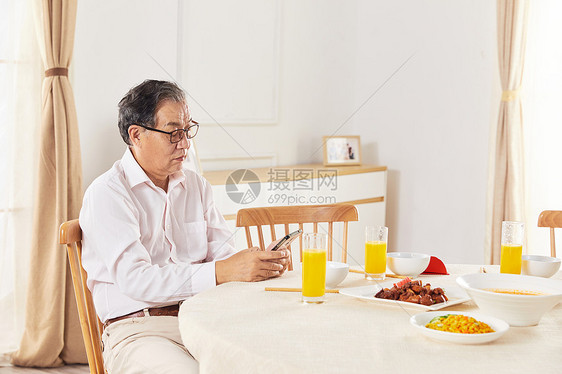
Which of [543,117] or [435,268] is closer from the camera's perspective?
[435,268]

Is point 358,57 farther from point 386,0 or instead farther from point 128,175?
point 128,175

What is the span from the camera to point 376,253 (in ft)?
5.84

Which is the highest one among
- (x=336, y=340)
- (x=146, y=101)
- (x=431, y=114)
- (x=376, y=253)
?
(x=431, y=114)

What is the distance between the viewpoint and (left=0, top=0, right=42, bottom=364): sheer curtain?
2865mm

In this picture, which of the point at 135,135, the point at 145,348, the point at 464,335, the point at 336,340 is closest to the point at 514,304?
the point at 464,335

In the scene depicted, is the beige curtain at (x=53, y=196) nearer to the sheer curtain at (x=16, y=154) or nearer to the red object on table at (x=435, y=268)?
the sheer curtain at (x=16, y=154)

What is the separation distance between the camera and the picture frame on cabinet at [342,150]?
3984 millimetres

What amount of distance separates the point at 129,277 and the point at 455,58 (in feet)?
8.54

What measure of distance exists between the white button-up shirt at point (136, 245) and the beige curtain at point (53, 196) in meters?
0.95

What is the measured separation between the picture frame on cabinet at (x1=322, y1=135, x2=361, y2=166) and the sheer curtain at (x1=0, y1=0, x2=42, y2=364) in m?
1.68

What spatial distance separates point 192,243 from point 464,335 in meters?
1.10

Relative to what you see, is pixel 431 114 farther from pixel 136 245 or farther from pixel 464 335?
pixel 464 335

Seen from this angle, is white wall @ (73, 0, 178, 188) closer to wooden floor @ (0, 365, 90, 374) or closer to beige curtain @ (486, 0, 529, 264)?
wooden floor @ (0, 365, 90, 374)

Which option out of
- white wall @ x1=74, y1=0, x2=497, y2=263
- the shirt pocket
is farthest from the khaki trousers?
white wall @ x1=74, y1=0, x2=497, y2=263
